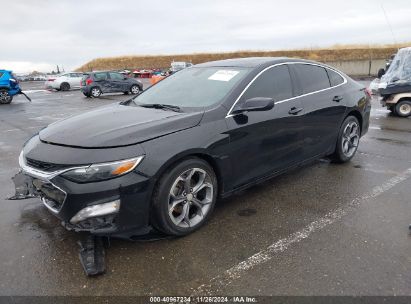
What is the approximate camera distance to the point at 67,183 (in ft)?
9.49

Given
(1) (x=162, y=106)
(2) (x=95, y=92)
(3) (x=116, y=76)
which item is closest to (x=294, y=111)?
(1) (x=162, y=106)

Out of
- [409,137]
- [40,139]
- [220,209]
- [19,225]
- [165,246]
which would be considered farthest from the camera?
[409,137]

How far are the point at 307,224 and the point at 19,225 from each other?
→ 292 cm


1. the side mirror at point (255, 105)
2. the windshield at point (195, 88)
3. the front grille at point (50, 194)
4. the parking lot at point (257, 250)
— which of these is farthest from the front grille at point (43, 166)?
the side mirror at point (255, 105)

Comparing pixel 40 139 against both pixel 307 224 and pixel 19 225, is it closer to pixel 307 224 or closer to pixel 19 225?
pixel 19 225

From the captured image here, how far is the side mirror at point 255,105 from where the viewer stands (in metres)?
3.62

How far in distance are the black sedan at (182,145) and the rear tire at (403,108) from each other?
6.17 metres

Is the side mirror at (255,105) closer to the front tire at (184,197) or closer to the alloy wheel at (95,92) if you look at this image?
the front tire at (184,197)

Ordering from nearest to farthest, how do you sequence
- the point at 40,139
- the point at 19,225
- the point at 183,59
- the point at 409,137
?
the point at 40,139
the point at 19,225
the point at 409,137
the point at 183,59

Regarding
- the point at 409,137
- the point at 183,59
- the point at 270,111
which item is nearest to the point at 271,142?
the point at 270,111

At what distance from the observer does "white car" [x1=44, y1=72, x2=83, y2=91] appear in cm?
2755

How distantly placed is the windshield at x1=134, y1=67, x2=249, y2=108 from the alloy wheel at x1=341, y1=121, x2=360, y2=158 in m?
2.19

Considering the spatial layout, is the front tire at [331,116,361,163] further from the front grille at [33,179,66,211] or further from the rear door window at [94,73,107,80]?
the rear door window at [94,73,107,80]

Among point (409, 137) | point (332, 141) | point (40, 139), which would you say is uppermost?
point (40, 139)
